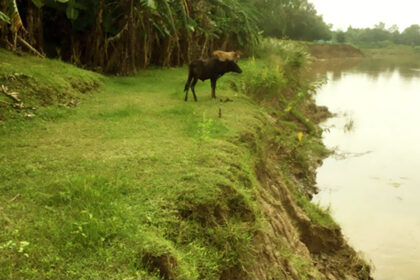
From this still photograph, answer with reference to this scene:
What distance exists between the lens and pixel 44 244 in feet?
8.96

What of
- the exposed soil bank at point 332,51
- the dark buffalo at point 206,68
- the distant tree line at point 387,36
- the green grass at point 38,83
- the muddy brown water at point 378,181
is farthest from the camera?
the distant tree line at point 387,36

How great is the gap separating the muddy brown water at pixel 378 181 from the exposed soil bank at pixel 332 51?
91.2 ft

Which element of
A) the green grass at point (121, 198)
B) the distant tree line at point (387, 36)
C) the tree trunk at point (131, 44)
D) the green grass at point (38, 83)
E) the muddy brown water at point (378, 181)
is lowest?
the muddy brown water at point (378, 181)

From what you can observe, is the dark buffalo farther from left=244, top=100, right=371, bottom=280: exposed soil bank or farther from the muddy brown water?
the muddy brown water

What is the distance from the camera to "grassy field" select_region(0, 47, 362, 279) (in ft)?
8.83

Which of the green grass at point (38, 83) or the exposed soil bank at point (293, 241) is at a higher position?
the green grass at point (38, 83)

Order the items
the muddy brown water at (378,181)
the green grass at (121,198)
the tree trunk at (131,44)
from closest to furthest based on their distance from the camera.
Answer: the green grass at (121,198)
the muddy brown water at (378,181)
the tree trunk at (131,44)

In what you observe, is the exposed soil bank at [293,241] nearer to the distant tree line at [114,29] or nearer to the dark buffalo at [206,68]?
the dark buffalo at [206,68]

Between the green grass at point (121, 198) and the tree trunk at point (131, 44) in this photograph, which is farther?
the tree trunk at point (131, 44)

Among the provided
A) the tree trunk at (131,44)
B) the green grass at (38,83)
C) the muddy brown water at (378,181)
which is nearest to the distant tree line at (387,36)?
the muddy brown water at (378,181)

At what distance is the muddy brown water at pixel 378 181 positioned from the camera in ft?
20.4

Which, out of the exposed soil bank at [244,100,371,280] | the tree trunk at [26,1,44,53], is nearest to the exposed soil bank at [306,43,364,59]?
the tree trunk at [26,1,44,53]

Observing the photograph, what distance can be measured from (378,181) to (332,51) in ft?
134

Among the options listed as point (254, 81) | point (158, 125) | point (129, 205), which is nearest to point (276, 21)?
point (254, 81)
